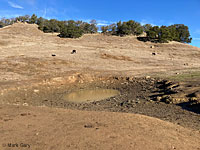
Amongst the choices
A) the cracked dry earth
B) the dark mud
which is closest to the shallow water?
the dark mud

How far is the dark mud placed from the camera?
30.1 ft

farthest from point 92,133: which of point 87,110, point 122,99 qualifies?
point 122,99

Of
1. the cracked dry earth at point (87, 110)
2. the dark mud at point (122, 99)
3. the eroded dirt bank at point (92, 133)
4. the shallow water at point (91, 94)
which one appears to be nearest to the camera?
the eroded dirt bank at point (92, 133)

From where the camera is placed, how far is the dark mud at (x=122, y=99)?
361 inches

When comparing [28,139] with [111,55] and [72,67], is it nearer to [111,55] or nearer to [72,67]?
[72,67]

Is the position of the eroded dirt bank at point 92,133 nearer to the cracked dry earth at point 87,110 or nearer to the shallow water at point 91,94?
the cracked dry earth at point 87,110

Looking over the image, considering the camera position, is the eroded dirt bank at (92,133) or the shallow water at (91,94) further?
the shallow water at (91,94)

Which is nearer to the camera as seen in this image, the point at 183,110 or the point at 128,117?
the point at 128,117

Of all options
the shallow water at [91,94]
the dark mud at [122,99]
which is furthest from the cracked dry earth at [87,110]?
the shallow water at [91,94]

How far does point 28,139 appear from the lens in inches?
216

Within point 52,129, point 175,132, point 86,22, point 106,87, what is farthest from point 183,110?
point 86,22

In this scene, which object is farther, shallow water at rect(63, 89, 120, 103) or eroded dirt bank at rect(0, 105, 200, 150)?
shallow water at rect(63, 89, 120, 103)

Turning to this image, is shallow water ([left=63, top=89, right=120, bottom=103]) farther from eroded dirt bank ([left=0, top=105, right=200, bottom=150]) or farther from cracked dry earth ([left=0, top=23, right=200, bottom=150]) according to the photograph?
eroded dirt bank ([left=0, top=105, right=200, bottom=150])

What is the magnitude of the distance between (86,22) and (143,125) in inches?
2601
